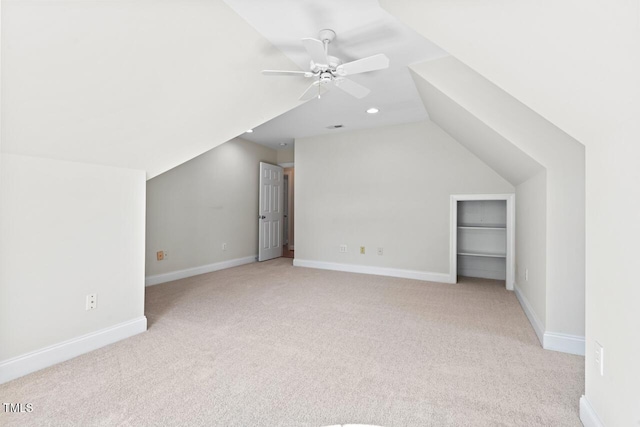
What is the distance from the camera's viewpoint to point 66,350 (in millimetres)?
2023

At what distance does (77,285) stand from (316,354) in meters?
1.79

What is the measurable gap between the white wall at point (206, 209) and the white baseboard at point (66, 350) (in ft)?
5.63

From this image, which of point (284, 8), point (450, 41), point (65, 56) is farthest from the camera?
point (284, 8)

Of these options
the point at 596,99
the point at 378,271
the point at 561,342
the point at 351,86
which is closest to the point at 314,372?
the point at 561,342

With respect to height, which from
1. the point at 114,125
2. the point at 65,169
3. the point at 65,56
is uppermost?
the point at 65,56

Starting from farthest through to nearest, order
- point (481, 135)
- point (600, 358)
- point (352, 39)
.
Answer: point (481, 135) → point (352, 39) → point (600, 358)

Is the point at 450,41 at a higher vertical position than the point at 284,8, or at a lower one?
lower

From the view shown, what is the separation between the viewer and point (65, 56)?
1440mm

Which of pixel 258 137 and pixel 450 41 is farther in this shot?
pixel 258 137

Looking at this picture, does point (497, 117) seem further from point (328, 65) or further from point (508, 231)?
point (508, 231)

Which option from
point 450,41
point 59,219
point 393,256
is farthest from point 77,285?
point 393,256

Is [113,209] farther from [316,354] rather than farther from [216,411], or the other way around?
[316,354]

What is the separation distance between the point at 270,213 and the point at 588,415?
17.5 feet

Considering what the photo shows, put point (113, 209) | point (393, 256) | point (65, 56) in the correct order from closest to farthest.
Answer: point (65, 56) → point (113, 209) → point (393, 256)
